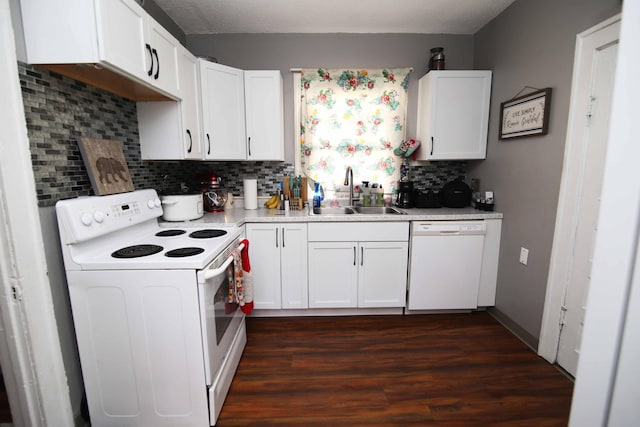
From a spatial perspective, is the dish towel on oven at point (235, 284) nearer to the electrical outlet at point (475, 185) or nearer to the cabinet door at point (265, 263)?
the cabinet door at point (265, 263)

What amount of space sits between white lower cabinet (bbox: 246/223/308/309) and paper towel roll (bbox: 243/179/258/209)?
40 centimetres

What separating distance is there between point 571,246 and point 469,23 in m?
2.08

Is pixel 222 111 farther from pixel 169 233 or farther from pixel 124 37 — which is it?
pixel 169 233

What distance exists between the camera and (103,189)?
158cm

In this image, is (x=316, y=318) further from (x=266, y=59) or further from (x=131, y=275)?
(x=266, y=59)

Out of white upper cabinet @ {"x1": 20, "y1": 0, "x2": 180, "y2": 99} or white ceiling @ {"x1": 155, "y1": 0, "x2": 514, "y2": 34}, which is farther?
white ceiling @ {"x1": 155, "y1": 0, "x2": 514, "y2": 34}

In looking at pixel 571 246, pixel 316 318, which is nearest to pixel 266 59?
pixel 316 318

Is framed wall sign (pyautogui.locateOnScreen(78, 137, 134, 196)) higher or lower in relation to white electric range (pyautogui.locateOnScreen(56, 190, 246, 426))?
higher

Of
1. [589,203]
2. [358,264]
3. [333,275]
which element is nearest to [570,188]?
[589,203]

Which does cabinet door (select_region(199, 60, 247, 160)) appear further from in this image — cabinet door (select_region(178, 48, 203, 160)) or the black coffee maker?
the black coffee maker

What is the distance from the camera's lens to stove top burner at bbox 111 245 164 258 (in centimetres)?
137

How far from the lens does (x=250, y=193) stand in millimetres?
2660

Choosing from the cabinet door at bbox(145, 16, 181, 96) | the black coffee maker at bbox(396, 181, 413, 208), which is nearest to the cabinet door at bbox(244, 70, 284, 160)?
the cabinet door at bbox(145, 16, 181, 96)

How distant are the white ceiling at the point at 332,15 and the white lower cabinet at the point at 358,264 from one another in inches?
68.5
